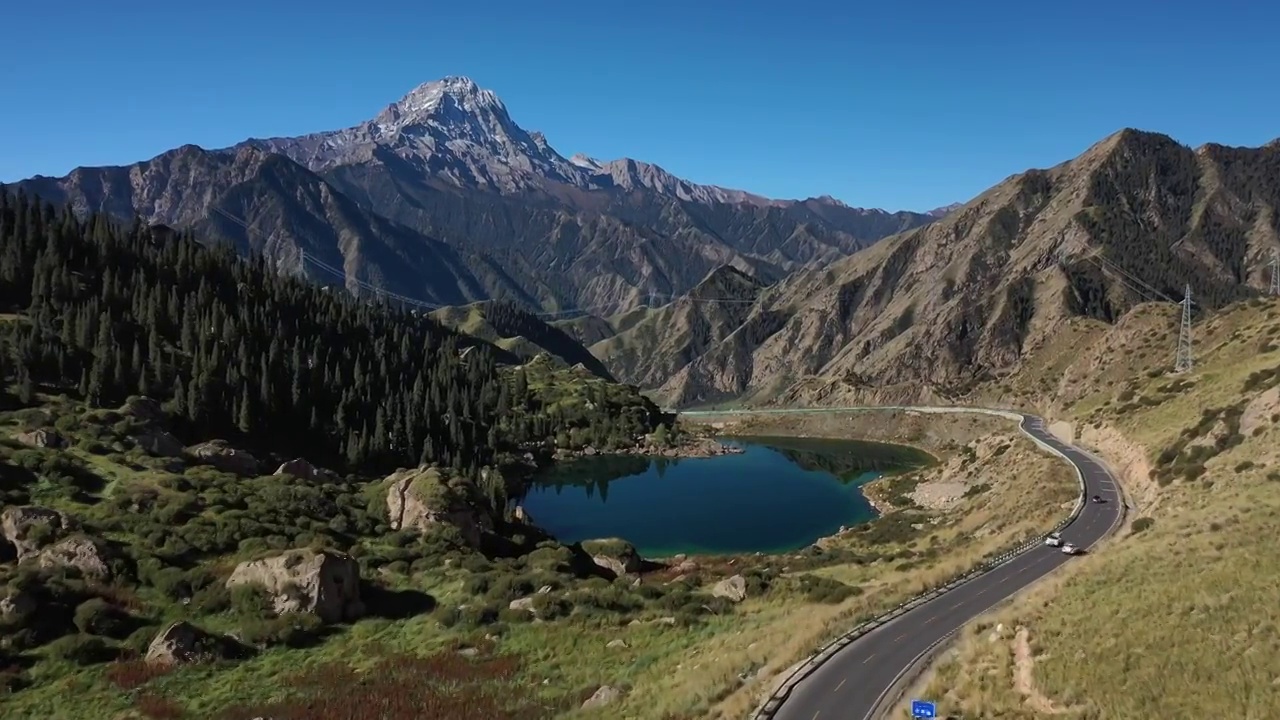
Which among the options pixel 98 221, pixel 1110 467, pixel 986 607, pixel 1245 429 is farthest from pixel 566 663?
pixel 98 221

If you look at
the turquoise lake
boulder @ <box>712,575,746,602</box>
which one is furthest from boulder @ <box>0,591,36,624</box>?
the turquoise lake

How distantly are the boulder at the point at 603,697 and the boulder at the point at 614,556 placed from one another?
3103 cm

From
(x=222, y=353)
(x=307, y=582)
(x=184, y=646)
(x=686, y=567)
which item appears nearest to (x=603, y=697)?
(x=307, y=582)

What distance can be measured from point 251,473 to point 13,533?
3239 centimetres

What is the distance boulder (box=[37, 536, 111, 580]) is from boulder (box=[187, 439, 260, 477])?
2761 cm

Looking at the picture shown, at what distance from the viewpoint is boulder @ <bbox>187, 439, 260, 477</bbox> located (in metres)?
78.5

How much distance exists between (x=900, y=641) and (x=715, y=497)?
98277mm

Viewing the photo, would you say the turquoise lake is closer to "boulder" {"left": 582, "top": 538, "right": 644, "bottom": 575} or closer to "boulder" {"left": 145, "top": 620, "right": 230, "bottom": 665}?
"boulder" {"left": 582, "top": 538, "right": 644, "bottom": 575}

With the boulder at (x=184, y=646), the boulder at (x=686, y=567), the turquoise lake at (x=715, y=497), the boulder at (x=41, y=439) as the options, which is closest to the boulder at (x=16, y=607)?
the boulder at (x=184, y=646)

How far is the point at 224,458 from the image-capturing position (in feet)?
262

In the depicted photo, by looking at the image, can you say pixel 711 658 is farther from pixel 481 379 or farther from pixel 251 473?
pixel 481 379

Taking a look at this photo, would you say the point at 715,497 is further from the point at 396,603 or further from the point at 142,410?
the point at 396,603

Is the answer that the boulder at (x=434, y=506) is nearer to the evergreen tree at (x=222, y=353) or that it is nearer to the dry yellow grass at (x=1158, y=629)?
the evergreen tree at (x=222, y=353)

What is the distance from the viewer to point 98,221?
14000cm
